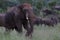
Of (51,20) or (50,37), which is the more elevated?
(50,37)

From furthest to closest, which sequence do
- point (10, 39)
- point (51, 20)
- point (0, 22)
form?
point (51, 20) < point (0, 22) < point (10, 39)

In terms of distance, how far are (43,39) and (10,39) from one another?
113 cm

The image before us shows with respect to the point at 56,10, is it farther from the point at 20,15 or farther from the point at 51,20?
the point at 20,15

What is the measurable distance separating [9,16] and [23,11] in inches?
22.5

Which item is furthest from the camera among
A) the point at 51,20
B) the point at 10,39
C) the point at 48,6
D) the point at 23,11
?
the point at 48,6

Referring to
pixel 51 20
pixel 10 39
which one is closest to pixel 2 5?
pixel 51 20

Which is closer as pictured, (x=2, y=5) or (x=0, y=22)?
(x=0, y=22)

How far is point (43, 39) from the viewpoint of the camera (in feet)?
22.2

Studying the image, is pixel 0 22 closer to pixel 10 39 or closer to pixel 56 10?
pixel 10 39

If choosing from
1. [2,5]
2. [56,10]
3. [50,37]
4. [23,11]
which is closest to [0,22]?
[23,11]

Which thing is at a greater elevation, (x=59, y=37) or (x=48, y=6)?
(x=59, y=37)

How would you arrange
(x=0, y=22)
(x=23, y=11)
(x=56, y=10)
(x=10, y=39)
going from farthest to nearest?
(x=56, y=10)
(x=0, y=22)
(x=23, y=11)
(x=10, y=39)

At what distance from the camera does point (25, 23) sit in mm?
8273

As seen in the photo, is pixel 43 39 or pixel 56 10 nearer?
Result: pixel 43 39
